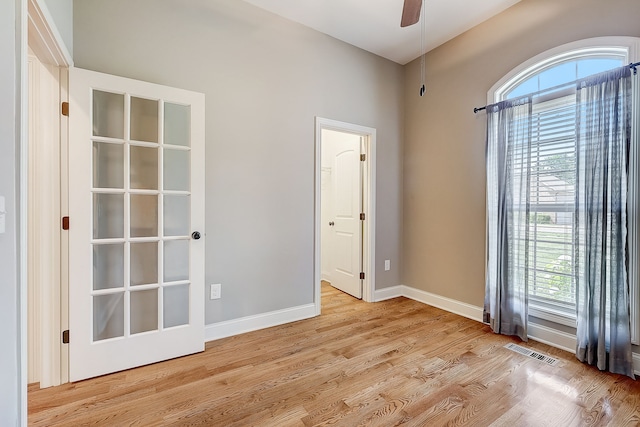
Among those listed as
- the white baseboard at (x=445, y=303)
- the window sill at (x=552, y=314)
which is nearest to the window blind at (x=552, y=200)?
the window sill at (x=552, y=314)

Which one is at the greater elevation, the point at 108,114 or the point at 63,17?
the point at 63,17

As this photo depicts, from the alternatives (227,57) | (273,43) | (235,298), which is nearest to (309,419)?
(235,298)

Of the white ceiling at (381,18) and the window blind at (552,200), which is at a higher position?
the white ceiling at (381,18)

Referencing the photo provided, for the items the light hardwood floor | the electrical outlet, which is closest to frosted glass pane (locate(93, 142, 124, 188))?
the electrical outlet

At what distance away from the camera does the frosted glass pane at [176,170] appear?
2197mm

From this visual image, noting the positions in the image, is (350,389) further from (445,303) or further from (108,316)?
(445,303)

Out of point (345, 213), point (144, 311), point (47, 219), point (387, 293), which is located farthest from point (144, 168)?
point (387, 293)

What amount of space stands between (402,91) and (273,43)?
1.87 meters

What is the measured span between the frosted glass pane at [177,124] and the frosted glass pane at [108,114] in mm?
288

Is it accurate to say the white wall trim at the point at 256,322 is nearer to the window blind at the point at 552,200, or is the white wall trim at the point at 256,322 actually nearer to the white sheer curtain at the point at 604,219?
the window blind at the point at 552,200

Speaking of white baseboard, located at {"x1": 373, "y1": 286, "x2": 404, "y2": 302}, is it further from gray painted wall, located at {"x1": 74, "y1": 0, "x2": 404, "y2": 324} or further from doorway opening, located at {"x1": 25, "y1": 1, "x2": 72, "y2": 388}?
doorway opening, located at {"x1": 25, "y1": 1, "x2": 72, "y2": 388}

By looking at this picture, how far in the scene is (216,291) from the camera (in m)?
2.48

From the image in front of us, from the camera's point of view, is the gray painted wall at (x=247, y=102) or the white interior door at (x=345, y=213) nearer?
the gray painted wall at (x=247, y=102)

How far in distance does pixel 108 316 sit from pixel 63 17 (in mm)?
1995
